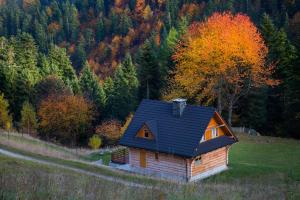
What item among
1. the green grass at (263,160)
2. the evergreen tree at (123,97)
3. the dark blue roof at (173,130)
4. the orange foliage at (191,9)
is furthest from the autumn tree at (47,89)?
the orange foliage at (191,9)

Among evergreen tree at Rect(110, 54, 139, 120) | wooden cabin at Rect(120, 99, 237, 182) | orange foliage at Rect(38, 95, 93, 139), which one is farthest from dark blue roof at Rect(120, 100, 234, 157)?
evergreen tree at Rect(110, 54, 139, 120)

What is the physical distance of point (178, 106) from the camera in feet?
115

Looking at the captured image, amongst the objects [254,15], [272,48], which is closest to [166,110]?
[272,48]

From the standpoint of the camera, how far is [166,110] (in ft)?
118

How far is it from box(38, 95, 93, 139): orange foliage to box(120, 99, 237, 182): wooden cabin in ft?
71.7

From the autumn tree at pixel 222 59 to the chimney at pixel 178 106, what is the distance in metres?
12.6

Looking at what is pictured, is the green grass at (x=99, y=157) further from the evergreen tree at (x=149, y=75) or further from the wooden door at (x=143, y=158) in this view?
the evergreen tree at (x=149, y=75)

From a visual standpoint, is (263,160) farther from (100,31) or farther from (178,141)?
(100,31)

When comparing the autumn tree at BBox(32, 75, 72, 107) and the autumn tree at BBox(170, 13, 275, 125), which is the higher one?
the autumn tree at BBox(170, 13, 275, 125)

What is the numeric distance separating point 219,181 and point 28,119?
32.2 metres

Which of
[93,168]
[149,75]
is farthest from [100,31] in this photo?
[93,168]

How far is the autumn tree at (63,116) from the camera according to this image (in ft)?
186

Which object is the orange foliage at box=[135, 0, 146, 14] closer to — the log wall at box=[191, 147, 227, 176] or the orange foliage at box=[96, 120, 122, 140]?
the orange foliage at box=[96, 120, 122, 140]

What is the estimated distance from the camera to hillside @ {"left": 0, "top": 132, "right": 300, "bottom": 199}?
10445 millimetres
